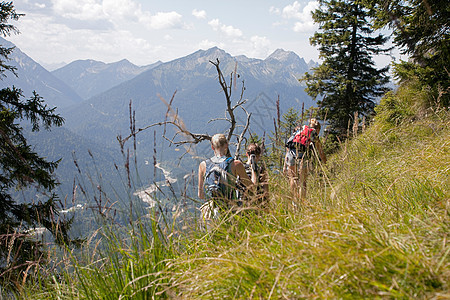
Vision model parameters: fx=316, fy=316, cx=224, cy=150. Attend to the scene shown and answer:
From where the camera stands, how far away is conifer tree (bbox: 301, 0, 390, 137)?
18.7 metres

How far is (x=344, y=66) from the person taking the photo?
1958 cm

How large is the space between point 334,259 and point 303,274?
14cm

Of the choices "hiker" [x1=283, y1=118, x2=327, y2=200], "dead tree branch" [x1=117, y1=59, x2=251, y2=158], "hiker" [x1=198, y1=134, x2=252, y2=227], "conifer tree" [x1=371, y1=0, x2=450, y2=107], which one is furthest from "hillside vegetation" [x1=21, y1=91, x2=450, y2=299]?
"conifer tree" [x1=371, y1=0, x2=450, y2=107]

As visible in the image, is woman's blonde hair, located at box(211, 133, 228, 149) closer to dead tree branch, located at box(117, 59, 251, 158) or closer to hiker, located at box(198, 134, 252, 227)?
hiker, located at box(198, 134, 252, 227)

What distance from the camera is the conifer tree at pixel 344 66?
18703 mm

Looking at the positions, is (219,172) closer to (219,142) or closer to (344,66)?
(219,142)

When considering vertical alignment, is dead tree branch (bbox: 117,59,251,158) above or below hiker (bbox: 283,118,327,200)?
above

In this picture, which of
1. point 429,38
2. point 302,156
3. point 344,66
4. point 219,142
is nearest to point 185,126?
point 302,156

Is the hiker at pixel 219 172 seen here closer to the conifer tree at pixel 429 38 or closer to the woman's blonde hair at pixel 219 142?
the woman's blonde hair at pixel 219 142

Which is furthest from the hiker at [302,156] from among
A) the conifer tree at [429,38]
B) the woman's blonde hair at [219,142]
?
the conifer tree at [429,38]

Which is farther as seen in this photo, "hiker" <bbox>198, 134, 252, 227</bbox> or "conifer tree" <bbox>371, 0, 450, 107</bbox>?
"conifer tree" <bbox>371, 0, 450, 107</bbox>

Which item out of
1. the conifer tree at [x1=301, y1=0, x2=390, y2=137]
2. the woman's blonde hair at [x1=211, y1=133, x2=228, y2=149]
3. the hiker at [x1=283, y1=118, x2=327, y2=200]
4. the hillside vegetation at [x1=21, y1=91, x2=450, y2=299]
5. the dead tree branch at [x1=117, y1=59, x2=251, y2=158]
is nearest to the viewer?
the hillside vegetation at [x1=21, y1=91, x2=450, y2=299]

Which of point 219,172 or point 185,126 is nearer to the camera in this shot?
A: point 185,126

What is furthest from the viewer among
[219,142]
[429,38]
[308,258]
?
[429,38]
